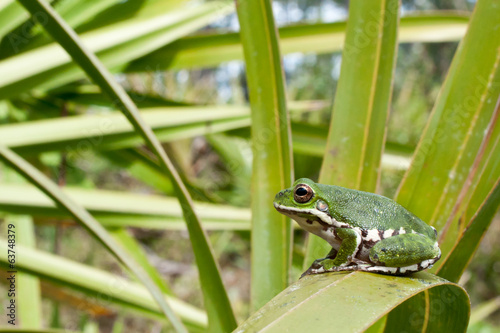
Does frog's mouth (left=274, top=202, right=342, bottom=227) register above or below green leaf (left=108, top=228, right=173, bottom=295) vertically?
above

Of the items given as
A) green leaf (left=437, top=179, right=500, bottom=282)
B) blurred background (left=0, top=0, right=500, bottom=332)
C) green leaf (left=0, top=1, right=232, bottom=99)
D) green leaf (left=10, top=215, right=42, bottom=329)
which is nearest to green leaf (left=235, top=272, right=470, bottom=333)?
green leaf (left=437, top=179, right=500, bottom=282)

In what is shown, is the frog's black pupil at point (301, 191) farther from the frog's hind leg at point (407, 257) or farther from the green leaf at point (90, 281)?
the green leaf at point (90, 281)

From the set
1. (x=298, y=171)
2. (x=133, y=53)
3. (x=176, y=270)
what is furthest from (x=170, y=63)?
(x=176, y=270)

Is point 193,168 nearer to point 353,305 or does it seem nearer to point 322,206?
point 322,206

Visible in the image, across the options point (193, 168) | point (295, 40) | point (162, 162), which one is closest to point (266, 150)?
point (162, 162)

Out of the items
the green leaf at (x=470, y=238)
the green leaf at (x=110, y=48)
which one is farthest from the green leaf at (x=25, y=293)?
the green leaf at (x=470, y=238)

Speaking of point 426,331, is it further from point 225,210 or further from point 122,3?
point 122,3

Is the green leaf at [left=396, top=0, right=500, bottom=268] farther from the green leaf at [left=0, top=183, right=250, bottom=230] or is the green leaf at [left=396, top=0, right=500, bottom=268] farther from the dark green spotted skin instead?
the green leaf at [left=0, top=183, right=250, bottom=230]
